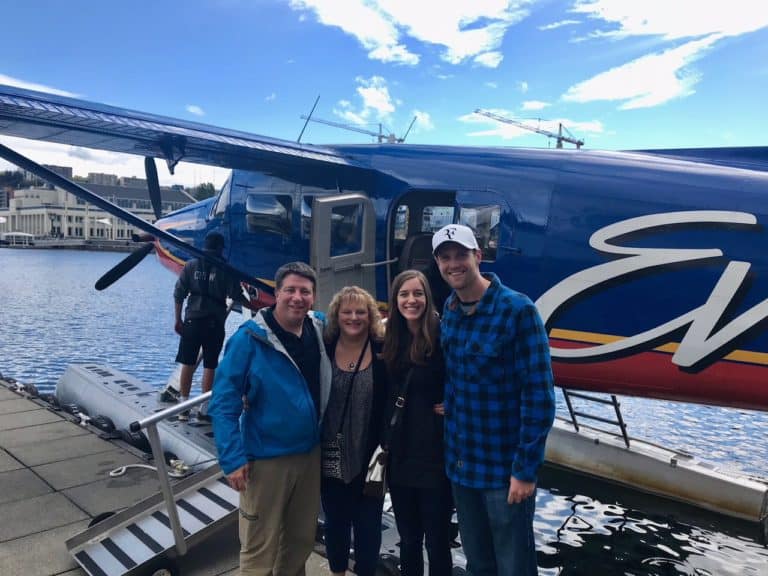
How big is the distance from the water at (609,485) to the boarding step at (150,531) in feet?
9.33

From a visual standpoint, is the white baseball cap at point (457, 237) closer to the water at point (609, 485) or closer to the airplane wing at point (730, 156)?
the airplane wing at point (730, 156)

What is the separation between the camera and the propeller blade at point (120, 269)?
699cm

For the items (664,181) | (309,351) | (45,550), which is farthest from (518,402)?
(45,550)

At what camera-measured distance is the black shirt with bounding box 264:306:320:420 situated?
256cm

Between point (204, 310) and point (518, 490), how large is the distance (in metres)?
4.32

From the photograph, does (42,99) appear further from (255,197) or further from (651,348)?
(651,348)

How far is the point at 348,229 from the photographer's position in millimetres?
5531

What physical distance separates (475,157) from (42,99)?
3.58m

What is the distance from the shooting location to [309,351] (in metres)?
2.62

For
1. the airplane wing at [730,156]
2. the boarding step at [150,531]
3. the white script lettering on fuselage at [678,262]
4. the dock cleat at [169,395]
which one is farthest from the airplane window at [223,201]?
the airplane wing at [730,156]

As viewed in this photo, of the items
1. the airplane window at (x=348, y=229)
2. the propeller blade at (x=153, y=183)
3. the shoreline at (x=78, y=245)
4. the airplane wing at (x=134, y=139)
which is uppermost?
the airplane wing at (x=134, y=139)

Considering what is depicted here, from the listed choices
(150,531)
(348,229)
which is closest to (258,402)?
(150,531)

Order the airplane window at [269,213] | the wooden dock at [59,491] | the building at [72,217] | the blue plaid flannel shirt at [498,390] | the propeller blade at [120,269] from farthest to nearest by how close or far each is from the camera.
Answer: the building at [72,217] < the propeller blade at [120,269] < the airplane window at [269,213] < the wooden dock at [59,491] < the blue plaid flannel shirt at [498,390]

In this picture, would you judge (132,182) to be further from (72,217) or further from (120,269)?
(120,269)
